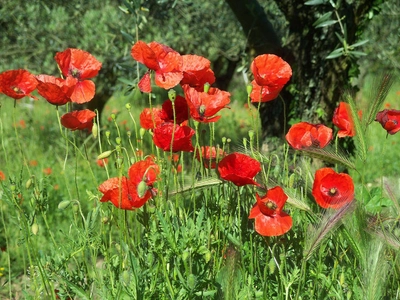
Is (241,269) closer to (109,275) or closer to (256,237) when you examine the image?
(256,237)

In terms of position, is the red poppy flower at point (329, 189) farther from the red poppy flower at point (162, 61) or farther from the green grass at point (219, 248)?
the red poppy flower at point (162, 61)

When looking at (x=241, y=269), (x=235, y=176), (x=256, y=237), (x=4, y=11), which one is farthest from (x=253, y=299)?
(x=4, y=11)

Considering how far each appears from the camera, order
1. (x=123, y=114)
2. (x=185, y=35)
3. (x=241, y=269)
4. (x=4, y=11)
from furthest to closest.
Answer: (x=123, y=114), (x=185, y=35), (x=4, y=11), (x=241, y=269)

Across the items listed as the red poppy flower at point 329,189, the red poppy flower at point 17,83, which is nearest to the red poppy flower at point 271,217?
the red poppy flower at point 329,189

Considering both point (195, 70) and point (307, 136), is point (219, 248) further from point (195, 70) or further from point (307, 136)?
point (195, 70)

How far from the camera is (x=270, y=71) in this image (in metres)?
2.15

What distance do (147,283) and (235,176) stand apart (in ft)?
1.57

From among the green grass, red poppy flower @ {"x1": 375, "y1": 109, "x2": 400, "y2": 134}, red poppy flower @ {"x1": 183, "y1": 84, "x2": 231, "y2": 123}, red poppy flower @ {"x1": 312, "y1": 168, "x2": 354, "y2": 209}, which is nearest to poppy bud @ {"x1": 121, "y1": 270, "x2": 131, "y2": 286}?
the green grass

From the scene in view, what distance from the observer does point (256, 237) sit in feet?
7.67

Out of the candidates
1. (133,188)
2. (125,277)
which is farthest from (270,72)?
(125,277)

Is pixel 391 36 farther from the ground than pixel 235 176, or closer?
closer

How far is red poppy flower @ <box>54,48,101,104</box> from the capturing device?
7.40 ft

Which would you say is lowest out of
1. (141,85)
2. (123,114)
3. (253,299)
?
(123,114)

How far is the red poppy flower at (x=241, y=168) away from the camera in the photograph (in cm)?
194
